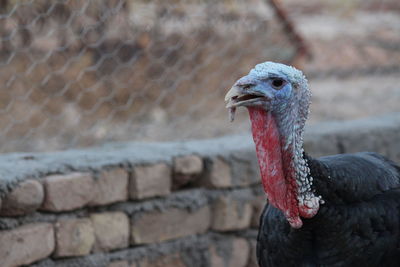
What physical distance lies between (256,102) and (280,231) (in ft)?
1.70

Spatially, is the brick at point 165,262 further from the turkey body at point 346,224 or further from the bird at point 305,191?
the turkey body at point 346,224

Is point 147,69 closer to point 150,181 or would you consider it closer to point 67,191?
point 150,181

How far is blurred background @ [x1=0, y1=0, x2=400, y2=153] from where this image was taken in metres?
3.16

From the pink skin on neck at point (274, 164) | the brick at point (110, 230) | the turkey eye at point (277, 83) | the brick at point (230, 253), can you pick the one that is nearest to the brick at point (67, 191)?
the brick at point (110, 230)

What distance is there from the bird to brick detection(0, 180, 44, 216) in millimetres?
810

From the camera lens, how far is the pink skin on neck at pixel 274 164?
6.40 feet

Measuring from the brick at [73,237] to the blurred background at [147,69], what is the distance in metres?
0.53

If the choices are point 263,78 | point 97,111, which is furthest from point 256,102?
point 97,111

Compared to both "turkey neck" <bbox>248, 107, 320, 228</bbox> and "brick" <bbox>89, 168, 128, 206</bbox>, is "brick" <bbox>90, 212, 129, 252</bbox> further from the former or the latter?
"turkey neck" <bbox>248, 107, 320, 228</bbox>

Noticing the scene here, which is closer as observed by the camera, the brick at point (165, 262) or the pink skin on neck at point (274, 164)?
the pink skin on neck at point (274, 164)

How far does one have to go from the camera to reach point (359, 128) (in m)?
3.57

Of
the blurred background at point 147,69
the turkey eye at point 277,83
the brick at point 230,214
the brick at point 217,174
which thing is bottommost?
the brick at point 230,214

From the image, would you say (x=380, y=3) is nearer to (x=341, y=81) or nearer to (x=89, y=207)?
(x=341, y=81)

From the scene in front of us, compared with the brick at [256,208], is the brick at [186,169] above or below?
above
